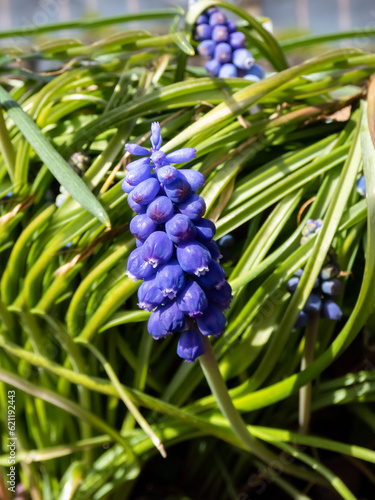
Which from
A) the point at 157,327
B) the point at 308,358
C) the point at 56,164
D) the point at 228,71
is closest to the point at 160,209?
the point at 157,327

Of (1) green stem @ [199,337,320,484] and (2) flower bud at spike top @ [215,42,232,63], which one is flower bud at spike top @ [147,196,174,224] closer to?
(1) green stem @ [199,337,320,484]

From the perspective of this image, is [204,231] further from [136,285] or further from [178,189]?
[136,285]

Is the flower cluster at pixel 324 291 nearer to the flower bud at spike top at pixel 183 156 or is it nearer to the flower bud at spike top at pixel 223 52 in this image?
the flower bud at spike top at pixel 183 156

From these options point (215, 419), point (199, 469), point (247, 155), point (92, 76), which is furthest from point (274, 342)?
point (92, 76)

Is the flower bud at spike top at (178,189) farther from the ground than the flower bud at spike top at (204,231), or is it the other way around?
the flower bud at spike top at (178,189)

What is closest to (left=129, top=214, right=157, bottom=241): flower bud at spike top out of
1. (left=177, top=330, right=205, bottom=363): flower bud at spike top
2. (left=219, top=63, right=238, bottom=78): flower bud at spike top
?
(left=177, top=330, right=205, bottom=363): flower bud at spike top

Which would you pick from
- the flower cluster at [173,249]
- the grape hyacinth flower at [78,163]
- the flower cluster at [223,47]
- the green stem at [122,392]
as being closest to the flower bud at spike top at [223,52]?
the flower cluster at [223,47]

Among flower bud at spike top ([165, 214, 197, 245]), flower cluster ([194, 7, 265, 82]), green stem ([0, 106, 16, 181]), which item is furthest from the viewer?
flower cluster ([194, 7, 265, 82])

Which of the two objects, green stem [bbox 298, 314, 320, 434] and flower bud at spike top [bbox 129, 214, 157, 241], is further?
green stem [bbox 298, 314, 320, 434]
